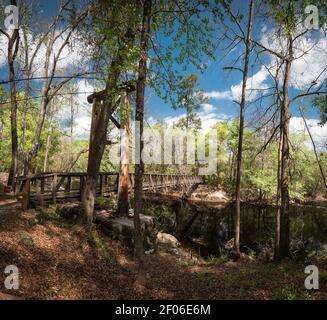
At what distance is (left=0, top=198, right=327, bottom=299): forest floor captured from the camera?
502cm

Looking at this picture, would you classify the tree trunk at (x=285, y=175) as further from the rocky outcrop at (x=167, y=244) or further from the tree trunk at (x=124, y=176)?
the tree trunk at (x=124, y=176)

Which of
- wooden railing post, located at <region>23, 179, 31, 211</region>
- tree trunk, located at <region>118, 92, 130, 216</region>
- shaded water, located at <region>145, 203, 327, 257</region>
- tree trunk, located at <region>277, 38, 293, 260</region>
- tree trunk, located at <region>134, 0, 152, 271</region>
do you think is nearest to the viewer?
tree trunk, located at <region>134, 0, 152, 271</region>

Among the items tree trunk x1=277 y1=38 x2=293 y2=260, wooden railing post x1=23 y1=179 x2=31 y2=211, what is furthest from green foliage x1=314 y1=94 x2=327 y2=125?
wooden railing post x1=23 y1=179 x2=31 y2=211

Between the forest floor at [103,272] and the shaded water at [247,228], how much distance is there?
16.6ft

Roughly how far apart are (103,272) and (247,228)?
1404 cm

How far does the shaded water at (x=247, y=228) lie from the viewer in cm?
1364

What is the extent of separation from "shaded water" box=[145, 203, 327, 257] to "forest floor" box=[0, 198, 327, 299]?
199 inches

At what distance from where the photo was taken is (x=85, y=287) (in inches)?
209

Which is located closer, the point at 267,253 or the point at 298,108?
the point at 298,108

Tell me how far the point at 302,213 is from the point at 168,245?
61.9 feet

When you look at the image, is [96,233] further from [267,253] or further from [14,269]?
[267,253]

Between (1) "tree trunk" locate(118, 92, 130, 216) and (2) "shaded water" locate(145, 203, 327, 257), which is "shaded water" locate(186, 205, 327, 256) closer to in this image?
(2) "shaded water" locate(145, 203, 327, 257)

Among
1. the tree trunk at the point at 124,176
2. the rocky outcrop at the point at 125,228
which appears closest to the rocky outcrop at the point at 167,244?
the rocky outcrop at the point at 125,228
